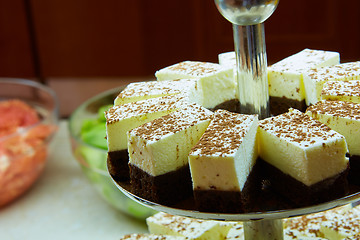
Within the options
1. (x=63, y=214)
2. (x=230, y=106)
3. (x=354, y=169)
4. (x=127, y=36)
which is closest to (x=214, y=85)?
(x=230, y=106)

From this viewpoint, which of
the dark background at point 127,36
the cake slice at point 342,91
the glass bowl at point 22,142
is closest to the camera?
the cake slice at point 342,91

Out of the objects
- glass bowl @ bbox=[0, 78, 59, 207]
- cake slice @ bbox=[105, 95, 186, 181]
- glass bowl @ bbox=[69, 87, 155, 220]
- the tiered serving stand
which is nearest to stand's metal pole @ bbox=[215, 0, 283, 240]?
the tiered serving stand

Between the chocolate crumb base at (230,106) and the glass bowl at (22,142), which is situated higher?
the chocolate crumb base at (230,106)

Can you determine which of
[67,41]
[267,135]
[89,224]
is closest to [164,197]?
[267,135]

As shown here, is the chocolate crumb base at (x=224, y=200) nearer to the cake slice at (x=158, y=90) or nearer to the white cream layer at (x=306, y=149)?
the white cream layer at (x=306, y=149)

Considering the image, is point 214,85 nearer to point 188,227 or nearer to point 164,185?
point 164,185

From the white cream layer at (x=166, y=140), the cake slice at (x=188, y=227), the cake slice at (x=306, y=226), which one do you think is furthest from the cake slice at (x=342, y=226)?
the white cream layer at (x=166, y=140)
